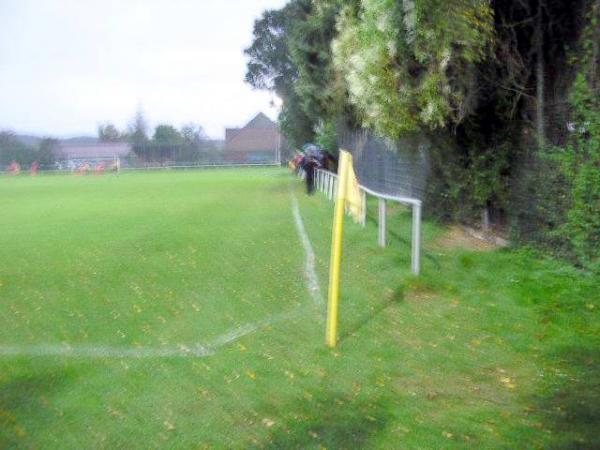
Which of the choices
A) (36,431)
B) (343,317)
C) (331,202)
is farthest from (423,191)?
(36,431)

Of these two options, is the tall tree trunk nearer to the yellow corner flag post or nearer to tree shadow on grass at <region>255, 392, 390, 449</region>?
the yellow corner flag post

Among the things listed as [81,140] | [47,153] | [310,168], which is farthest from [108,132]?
[310,168]

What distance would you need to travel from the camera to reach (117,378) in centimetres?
557

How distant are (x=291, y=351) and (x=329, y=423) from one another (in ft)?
5.24

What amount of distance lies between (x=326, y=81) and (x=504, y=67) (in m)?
12.2

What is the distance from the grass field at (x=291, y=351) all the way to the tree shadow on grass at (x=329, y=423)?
1 centimetres

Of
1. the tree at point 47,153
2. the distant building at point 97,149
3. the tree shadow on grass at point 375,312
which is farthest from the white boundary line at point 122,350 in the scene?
the distant building at point 97,149

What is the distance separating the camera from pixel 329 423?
4.67m

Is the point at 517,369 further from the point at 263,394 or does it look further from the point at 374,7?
the point at 374,7

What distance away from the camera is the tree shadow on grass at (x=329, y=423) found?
4.37m

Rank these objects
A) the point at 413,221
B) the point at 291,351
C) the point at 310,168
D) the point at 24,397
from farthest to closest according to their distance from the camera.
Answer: the point at 310,168 < the point at 413,221 < the point at 291,351 < the point at 24,397

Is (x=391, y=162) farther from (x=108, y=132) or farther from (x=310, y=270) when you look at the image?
(x=108, y=132)

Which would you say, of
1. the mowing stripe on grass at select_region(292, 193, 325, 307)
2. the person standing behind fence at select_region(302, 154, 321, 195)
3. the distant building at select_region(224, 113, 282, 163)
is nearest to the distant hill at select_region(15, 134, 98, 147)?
the distant building at select_region(224, 113, 282, 163)

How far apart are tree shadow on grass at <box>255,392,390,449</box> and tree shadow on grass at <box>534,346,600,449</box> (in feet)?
3.43
